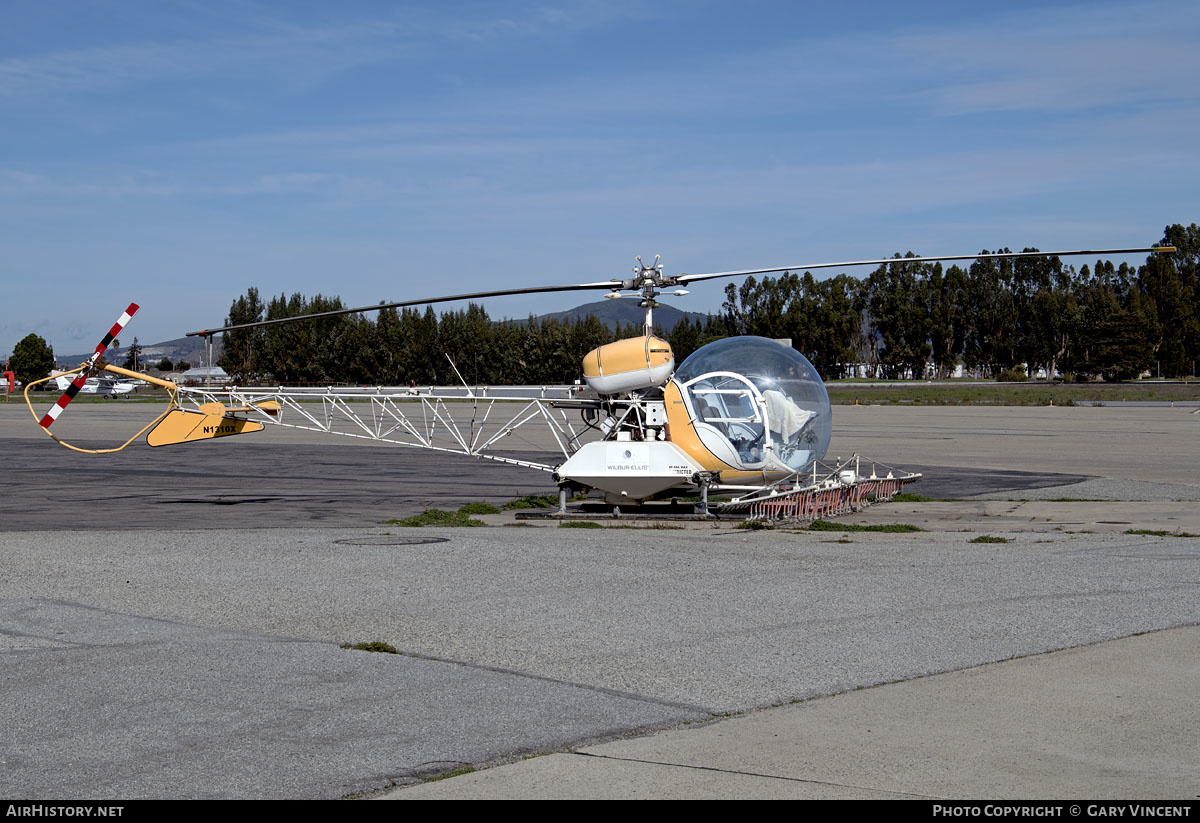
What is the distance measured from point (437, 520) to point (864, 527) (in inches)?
256

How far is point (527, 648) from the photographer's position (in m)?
8.22

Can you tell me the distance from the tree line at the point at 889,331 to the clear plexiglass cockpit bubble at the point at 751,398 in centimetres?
7567

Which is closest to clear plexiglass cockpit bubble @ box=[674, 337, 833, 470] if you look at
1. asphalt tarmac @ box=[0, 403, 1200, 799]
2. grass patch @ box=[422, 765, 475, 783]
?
asphalt tarmac @ box=[0, 403, 1200, 799]

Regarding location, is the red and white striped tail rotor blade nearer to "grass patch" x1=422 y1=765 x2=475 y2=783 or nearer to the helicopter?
the helicopter

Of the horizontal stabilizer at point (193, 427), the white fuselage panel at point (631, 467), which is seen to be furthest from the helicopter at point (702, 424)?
the horizontal stabilizer at point (193, 427)

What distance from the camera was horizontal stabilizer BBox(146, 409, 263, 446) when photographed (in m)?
18.5

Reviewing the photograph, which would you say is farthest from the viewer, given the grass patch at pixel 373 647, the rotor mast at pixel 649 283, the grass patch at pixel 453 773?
the rotor mast at pixel 649 283

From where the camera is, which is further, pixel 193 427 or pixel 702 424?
pixel 193 427

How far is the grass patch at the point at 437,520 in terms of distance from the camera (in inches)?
656

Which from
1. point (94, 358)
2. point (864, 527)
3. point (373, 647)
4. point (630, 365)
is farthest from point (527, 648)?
point (94, 358)

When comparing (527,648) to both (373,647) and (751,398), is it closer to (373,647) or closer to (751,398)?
(373,647)

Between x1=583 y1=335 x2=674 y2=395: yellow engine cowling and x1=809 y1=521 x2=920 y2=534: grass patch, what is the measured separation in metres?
3.25

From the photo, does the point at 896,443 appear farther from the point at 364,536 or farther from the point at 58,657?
the point at 58,657

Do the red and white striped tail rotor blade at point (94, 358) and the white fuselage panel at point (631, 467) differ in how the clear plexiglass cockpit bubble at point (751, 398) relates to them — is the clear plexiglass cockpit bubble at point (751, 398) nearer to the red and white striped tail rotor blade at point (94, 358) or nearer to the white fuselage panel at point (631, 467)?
the white fuselage panel at point (631, 467)
